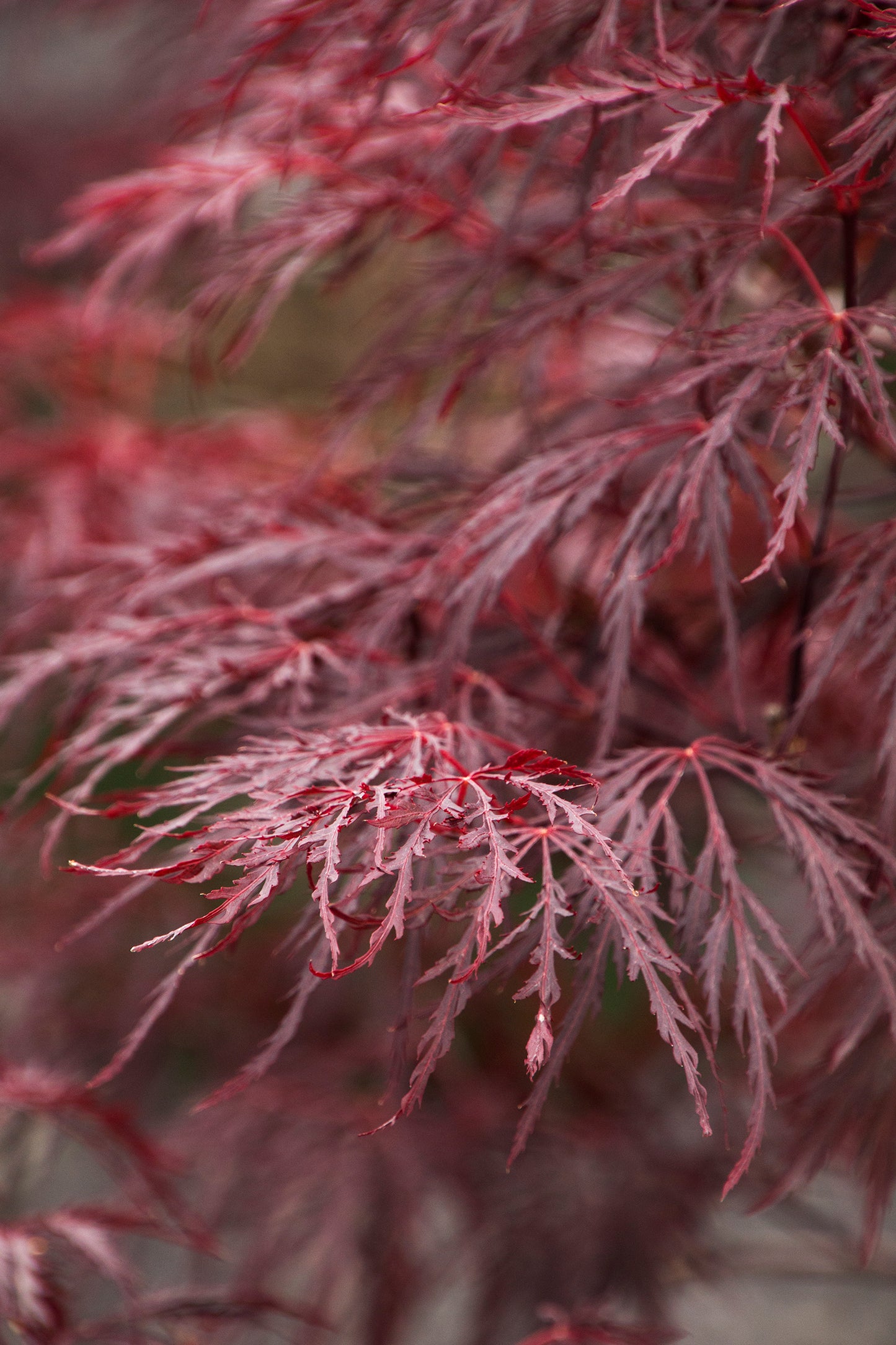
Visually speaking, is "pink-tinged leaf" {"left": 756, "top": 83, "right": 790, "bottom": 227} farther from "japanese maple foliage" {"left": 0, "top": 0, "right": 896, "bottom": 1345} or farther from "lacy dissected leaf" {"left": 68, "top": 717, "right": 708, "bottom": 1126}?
"lacy dissected leaf" {"left": 68, "top": 717, "right": 708, "bottom": 1126}

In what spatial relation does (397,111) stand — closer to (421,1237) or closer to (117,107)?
(421,1237)

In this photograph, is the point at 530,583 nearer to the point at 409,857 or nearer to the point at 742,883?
the point at 742,883

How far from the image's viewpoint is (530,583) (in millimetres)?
→ 1193

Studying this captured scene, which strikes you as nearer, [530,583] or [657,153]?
[657,153]

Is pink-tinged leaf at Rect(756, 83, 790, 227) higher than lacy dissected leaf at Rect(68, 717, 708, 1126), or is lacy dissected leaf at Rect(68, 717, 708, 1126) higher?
pink-tinged leaf at Rect(756, 83, 790, 227)

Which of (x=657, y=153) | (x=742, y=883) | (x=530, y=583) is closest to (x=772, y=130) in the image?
(x=657, y=153)

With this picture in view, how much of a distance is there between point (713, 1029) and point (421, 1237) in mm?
1075

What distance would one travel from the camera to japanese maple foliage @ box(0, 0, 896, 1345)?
24.4 inches

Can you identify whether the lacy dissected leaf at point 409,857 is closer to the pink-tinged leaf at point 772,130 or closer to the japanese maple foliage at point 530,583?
the japanese maple foliage at point 530,583

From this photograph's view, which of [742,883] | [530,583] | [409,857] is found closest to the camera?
[409,857]

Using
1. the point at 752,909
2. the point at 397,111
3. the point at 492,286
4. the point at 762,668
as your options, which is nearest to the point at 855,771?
the point at 762,668

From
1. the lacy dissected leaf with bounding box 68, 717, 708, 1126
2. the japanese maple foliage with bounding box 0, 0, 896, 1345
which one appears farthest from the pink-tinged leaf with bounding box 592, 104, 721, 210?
the lacy dissected leaf with bounding box 68, 717, 708, 1126

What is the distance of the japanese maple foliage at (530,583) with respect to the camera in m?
0.62

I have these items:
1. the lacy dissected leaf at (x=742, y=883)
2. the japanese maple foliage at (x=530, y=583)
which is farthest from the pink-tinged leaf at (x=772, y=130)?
the lacy dissected leaf at (x=742, y=883)
